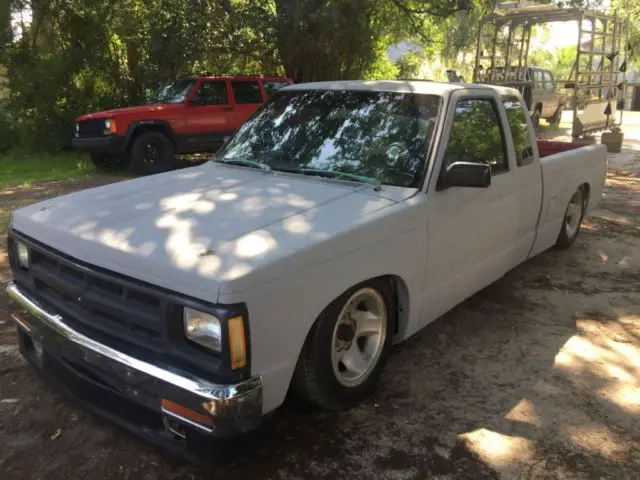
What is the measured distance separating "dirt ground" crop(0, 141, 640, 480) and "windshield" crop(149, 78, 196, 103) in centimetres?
796

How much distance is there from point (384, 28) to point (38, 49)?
345 inches

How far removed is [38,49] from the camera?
14.2 m

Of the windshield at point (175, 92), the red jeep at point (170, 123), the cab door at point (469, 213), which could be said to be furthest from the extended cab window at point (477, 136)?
the windshield at point (175, 92)

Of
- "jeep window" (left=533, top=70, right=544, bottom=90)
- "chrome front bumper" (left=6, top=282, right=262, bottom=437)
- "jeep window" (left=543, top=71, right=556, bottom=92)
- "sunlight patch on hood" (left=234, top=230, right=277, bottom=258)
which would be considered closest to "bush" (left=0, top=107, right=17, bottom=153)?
"chrome front bumper" (left=6, top=282, right=262, bottom=437)

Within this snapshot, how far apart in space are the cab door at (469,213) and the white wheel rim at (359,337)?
39cm

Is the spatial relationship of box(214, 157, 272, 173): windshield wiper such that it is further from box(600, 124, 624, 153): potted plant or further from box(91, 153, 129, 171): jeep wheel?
box(600, 124, 624, 153): potted plant

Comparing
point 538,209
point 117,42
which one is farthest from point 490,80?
point 538,209

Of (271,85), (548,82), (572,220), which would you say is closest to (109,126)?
(271,85)

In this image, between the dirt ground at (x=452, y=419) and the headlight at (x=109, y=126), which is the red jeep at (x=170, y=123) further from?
the dirt ground at (x=452, y=419)

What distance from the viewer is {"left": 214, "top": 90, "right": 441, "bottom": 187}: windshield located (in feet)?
11.5

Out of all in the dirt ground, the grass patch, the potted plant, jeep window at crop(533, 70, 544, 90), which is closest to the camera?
the dirt ground

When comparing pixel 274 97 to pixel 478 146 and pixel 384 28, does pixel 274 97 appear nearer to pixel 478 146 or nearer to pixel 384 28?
pixel 478 146

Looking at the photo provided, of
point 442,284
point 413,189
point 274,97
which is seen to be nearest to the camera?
point 413,189

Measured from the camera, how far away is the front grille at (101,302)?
2.48 meters
